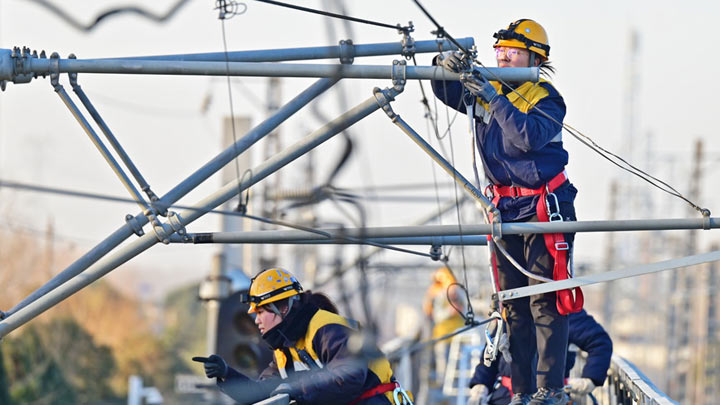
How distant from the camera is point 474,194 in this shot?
21.6 feet

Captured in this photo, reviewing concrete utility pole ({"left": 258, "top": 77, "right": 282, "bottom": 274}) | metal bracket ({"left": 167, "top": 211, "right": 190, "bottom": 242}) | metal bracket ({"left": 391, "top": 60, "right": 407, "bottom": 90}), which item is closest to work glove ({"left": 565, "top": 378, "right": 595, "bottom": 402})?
metal bracket ({"left": 391, "top": 60, "right": 407, "bottom": 90})

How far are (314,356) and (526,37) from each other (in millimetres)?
2114

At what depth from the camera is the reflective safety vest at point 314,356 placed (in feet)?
23.9

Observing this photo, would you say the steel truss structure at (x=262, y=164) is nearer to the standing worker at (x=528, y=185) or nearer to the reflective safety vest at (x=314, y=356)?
the standing worker at (x=528, y=185)

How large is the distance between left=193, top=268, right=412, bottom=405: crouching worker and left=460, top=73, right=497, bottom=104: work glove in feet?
5.13

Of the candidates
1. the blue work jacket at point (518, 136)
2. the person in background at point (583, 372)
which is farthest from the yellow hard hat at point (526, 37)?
the person in background at point (583, 372)

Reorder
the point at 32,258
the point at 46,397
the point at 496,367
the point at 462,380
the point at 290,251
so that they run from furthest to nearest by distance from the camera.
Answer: the point at 32,258 → the point at 290,251 → the point at 46,397 → the point at 462,380 → the point at 496,367

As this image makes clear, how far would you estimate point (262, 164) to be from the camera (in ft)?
22.1

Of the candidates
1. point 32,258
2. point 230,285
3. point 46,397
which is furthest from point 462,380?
point 32,258

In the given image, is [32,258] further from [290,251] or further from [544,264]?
[544,264]

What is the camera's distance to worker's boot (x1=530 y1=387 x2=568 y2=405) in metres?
6.56

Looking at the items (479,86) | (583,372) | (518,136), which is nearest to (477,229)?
(518,136)

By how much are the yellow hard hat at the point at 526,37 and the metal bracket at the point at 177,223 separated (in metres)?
1.86

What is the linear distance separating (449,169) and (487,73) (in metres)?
0.51
